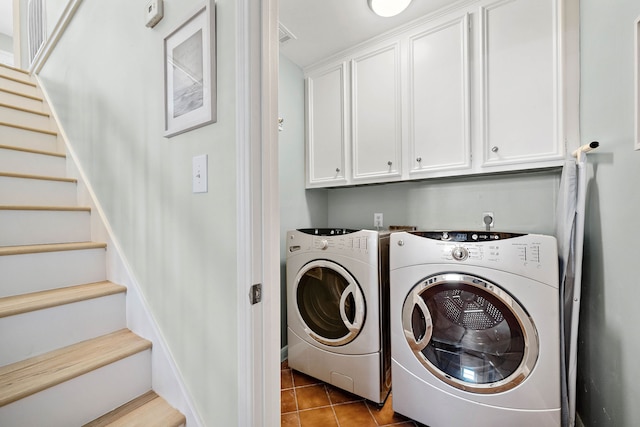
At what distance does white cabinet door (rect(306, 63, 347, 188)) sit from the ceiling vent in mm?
388

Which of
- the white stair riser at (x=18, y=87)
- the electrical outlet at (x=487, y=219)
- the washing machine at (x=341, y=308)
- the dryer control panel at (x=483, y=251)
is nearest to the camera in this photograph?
the dryer control panel at (x=483, y=251)

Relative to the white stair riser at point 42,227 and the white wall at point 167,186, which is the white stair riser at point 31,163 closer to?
the white wall at point 167,186

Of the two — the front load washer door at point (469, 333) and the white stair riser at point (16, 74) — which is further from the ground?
the white stair riser at point (16, 74)

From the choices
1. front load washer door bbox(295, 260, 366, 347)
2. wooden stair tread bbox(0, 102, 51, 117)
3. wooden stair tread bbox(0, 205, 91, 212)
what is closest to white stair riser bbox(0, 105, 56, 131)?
wooden stair tread bbox(0, 102, 51, 117)

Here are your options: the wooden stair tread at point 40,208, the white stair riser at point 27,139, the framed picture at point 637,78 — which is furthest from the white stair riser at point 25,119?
the framed picture at point 637,78

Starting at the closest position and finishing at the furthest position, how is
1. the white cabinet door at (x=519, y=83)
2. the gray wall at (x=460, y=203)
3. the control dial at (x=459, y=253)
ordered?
the control dial at (x=459, y=253), the white cabinet door at (x=519, y=83), the gray wall at (x=460, y=203)

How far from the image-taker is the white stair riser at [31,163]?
1458 mm

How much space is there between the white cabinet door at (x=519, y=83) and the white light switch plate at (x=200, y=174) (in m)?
1.57

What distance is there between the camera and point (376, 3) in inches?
61.8

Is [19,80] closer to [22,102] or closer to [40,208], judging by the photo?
[22,102]

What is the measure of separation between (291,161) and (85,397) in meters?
1.80

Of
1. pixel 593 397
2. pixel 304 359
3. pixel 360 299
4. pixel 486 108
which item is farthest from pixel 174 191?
pixel 593 397

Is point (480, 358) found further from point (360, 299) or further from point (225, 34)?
point (225, 34)

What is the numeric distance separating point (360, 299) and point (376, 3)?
70.2 inches
